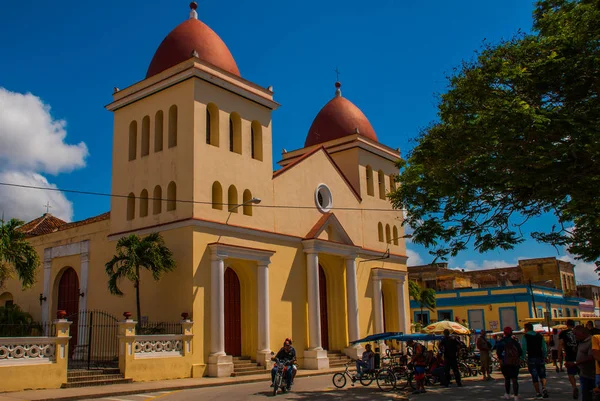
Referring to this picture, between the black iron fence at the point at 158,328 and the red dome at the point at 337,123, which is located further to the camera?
the red dome at the point at 337,123

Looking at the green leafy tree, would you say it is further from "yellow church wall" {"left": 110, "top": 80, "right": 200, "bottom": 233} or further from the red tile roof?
the red tile roof

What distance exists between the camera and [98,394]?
15.0 meters

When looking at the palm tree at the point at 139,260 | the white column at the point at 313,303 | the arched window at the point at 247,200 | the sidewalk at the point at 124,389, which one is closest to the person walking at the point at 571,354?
the sidewalk at the point at 124,389

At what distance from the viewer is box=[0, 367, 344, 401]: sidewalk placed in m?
14.2

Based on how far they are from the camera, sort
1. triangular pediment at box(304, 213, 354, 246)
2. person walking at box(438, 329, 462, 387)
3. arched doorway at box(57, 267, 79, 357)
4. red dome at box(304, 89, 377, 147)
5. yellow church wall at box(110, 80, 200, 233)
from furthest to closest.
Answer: red dome at box(304, 89, 377, 147)
triangular pediment at box(304, 213, 354, 246)
arched doorway at box(57, 267, 79, 357)
yellow church wall at box(110, 80, 200, 233)
person walking at box(438, 329, 462, 387)

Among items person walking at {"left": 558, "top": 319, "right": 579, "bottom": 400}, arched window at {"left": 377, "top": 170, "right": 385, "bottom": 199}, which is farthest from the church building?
person walking at {"left": 558, "top": 319, "right": 579, "bottom": 400}

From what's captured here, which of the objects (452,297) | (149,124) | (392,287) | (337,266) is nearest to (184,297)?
(149,124)

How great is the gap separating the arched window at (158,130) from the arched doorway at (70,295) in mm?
7127

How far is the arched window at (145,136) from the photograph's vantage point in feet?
77.2

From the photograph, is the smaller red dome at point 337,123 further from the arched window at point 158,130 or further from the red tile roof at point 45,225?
the red tile roof at point 45,225

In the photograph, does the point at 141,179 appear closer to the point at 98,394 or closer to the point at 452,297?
the point at 98,394

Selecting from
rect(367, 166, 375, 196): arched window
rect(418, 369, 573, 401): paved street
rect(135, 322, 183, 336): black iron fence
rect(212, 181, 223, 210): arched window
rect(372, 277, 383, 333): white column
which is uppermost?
rect(367, 166, 375, 196): arched window

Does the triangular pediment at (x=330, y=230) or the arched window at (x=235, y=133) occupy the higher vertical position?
the arched window at (x=235, y=133)

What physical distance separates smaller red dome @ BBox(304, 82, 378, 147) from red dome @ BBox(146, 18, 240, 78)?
329 inches
